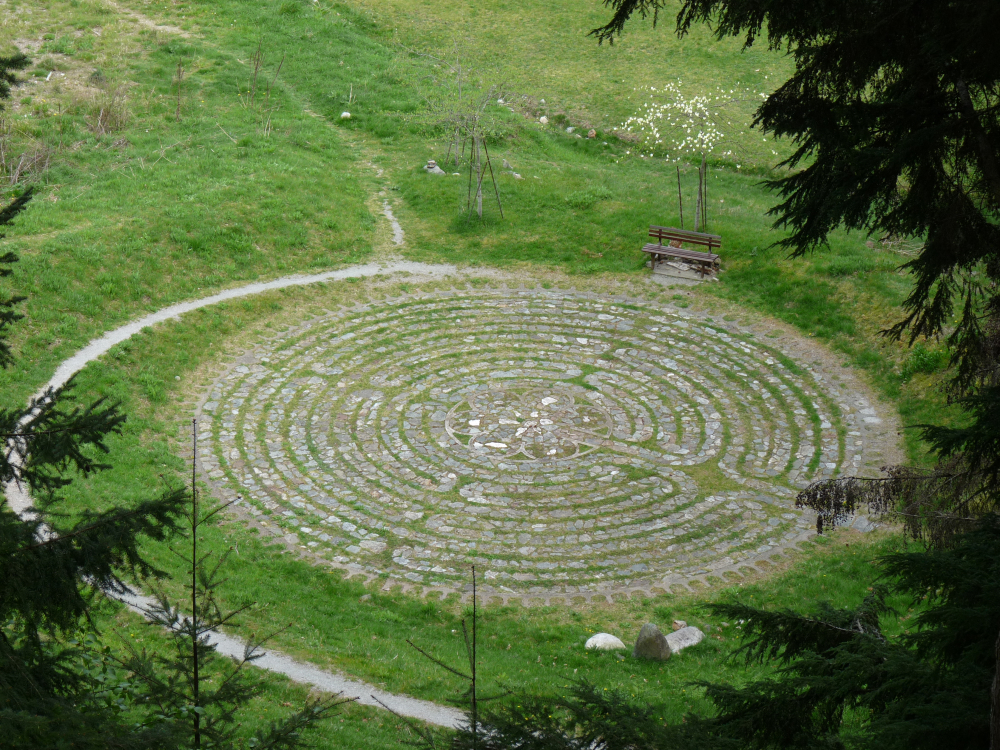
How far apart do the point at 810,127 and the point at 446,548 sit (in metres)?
10.8

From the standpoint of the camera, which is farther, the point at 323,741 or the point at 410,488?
the point at 410,488

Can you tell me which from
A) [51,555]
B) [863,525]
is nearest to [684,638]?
[863,525]

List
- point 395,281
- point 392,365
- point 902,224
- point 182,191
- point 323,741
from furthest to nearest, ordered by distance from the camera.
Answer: point 182,191
point 395,281
point 392,365
point 323,741
point 902,224

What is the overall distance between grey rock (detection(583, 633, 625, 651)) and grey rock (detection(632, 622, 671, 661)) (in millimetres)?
367

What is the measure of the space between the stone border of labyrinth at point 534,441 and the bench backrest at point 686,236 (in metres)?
2.86

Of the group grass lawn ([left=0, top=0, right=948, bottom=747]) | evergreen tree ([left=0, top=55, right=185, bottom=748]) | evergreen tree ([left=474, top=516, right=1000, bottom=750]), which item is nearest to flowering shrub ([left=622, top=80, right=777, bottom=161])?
grass lawn ([left=0, top=0, right=948, bottom=747])

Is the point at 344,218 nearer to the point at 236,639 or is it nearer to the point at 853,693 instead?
the point at 236,639

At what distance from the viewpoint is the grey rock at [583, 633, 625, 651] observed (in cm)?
1459

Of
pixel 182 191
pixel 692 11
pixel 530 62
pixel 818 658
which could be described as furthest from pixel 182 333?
pixel 530 62

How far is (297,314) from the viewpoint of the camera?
25562mm

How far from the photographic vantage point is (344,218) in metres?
30.0

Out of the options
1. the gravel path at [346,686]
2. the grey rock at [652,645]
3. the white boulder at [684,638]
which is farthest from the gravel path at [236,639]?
the white boulder at [684,638]

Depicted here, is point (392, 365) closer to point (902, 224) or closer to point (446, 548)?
point (446, 548)

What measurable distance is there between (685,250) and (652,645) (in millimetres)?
15632
